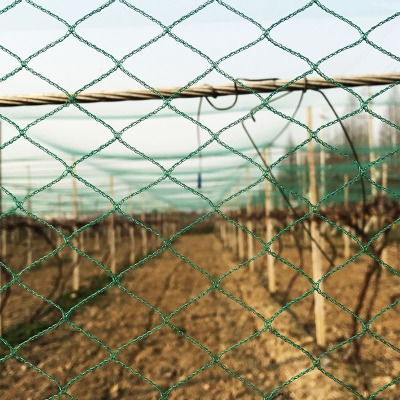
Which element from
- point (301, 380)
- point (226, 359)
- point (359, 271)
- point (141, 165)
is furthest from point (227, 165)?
point (301, 380)

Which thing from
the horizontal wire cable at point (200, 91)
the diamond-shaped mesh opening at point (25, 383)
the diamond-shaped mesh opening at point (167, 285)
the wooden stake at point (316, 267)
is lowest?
the diamond-shaped mesh opening at point (167, 285)

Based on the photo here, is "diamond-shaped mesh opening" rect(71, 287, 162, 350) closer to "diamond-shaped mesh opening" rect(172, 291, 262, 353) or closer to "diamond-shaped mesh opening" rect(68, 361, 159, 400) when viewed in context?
"diamond-shaped mesh opening" rect(172, 291, 262, 353)

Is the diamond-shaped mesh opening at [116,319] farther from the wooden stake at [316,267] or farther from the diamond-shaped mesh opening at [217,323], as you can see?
the wooden stake at [316,267]

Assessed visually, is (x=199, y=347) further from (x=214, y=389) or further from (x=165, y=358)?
(x=214, y=389)

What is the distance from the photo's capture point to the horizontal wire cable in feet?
5.28

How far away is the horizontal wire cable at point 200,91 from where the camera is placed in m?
1.61

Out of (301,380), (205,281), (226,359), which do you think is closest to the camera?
(301,380)

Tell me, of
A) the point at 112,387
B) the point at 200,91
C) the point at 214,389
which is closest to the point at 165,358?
the point at 112,387

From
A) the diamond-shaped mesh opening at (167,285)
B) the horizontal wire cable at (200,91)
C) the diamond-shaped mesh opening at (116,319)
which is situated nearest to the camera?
the horizontal wire cable at (200,91)

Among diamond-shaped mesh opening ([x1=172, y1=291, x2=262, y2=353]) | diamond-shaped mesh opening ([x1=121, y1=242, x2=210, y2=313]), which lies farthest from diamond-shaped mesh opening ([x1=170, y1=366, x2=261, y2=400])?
diamond-shaped mesh opening ([x1=121, y1=242, x2=210, y2=313])

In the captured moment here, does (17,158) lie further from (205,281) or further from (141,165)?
(205,281)

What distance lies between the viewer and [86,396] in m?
4.26

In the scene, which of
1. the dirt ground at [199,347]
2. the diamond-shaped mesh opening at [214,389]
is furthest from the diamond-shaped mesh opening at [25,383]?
the diamond-shaped mesh opening at [214,389]

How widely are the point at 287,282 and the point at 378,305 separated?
8.94 ft
